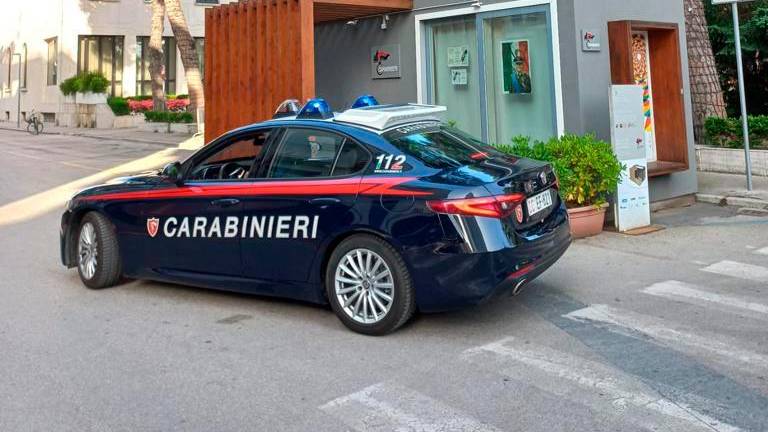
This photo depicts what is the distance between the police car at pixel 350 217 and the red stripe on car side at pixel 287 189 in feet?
0.03

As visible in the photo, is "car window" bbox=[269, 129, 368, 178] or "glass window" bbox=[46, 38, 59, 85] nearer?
"car window" bbox=[269, 129, 368, 178]

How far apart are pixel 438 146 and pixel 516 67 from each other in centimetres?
541

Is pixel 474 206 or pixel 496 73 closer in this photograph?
pixel 474 206

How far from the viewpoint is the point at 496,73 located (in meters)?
10.9

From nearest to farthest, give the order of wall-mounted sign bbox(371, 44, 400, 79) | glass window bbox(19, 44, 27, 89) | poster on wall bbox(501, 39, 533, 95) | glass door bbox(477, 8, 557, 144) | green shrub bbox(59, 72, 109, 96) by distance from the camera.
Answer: glass door bbox(477, 8, 557, 144) → poster on wall bbox(501, 39, 533, 95) → wall-mounted sign bbox(371, 44, 400, 79) → green shrub bbox(59, 72, 109, 96) → glass window bbox(19, 44, 27, 89)

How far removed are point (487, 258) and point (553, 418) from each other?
1.31 m

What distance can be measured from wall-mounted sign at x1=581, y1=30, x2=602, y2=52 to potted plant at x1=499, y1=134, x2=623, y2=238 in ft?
4.49

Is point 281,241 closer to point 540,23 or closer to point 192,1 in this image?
point 540,23

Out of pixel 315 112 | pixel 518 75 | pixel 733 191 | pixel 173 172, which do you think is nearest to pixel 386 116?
pixel 315 112

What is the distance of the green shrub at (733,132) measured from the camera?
13.8m

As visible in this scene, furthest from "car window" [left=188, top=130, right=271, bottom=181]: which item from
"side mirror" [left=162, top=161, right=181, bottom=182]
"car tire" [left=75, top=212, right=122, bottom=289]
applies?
"car tire" [left=75, top=212, right=122, bottom=289]

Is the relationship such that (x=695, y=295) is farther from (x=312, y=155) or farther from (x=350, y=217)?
(x=312, y=155)

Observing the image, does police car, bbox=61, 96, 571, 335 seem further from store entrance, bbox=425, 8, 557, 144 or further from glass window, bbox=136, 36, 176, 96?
glass window, bbox=136, 36, 176, 96

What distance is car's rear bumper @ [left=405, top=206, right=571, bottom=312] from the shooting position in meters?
4.89
